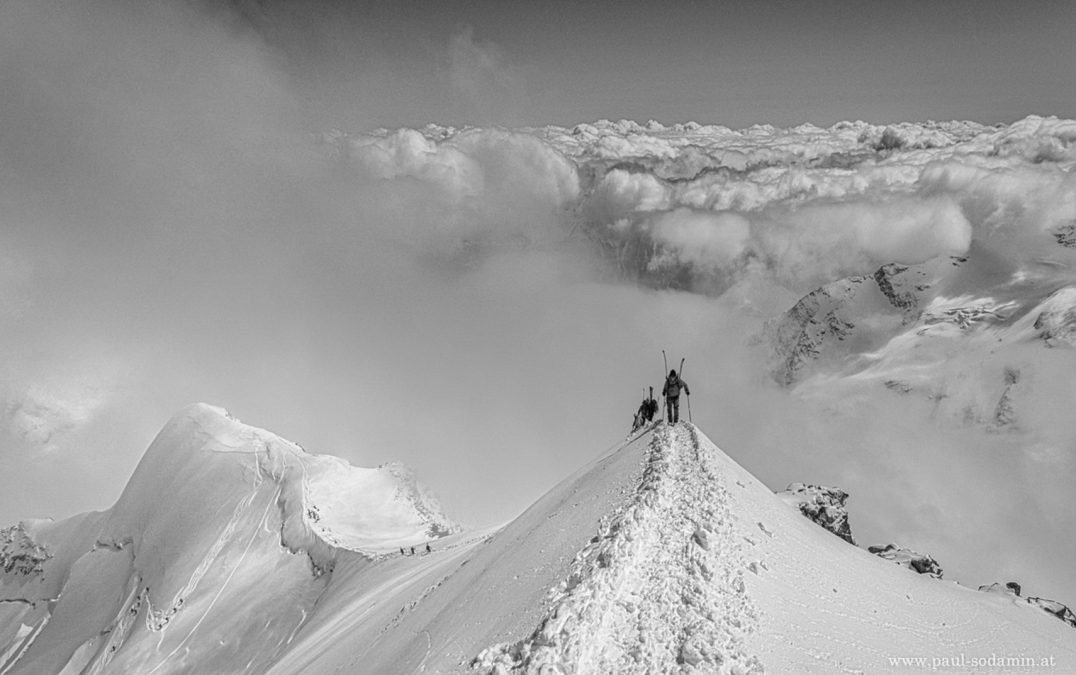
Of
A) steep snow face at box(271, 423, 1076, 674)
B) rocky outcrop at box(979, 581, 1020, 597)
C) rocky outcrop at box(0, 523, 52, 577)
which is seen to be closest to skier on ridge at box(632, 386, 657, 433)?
steep snow face at box(271, 423, 1076, 674)

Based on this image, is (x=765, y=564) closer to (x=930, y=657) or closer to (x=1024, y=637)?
(x=930, y=657)

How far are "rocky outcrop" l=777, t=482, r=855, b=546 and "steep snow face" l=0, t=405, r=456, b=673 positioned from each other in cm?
4398

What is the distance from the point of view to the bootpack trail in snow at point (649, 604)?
12789 millimetres

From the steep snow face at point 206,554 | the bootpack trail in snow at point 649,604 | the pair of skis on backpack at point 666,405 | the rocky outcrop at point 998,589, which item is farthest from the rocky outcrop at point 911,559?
the bootpack trail in snow at point 649,604

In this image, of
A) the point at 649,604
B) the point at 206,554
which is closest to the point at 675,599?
the point at 649,604

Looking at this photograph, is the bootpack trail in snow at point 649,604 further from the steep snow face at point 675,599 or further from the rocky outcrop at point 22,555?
the rocky outcrop at point 22,555

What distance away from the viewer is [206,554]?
7406 centimetres

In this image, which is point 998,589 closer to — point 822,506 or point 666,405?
point 666,405

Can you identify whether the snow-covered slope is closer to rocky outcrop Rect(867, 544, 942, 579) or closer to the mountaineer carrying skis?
the mountaineer carrying skis

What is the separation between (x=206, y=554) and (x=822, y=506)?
242 ft

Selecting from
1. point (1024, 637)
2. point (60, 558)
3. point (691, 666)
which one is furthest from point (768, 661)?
point (60, 558)

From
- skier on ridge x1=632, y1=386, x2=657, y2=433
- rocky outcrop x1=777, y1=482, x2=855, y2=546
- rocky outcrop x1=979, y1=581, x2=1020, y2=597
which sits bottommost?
rocky outcrop x1=979, y1=581, x2=1020, y2=597

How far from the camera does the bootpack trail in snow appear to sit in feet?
42.0

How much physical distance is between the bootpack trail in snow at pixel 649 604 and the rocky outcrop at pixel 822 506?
60402 millimetres
